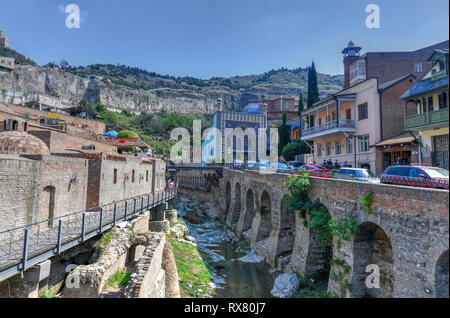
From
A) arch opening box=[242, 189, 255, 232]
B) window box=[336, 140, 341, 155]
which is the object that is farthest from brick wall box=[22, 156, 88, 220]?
window box=[336, 140, 341, 155]

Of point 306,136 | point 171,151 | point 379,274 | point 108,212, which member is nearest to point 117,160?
point 108,212

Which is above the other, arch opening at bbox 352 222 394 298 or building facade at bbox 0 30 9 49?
building facade at bbox 0 30 9 49

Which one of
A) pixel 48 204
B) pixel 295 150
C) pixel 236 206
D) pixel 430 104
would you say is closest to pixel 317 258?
pixel 430 104

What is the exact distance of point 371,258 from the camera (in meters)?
11.1

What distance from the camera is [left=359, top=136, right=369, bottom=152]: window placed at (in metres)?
22.5

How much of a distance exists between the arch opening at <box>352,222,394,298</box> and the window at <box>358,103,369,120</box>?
46.3 feet

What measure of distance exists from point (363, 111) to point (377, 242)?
14.9m

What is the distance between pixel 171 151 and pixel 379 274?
54.2 m

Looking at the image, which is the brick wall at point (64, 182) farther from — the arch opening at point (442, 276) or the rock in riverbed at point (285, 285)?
the arch opening at point (442, 276)

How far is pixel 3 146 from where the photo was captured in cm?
1402

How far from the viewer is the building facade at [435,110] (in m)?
7.61

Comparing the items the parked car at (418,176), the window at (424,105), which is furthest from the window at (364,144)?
the window at (424,105)

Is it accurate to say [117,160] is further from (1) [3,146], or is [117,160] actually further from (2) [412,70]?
(2) [412,70]

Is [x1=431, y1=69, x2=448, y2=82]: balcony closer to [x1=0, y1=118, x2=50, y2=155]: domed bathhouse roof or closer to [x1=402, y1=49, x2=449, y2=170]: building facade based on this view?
[x1=402, y1=49, x2=449, y2=170]: building facade
